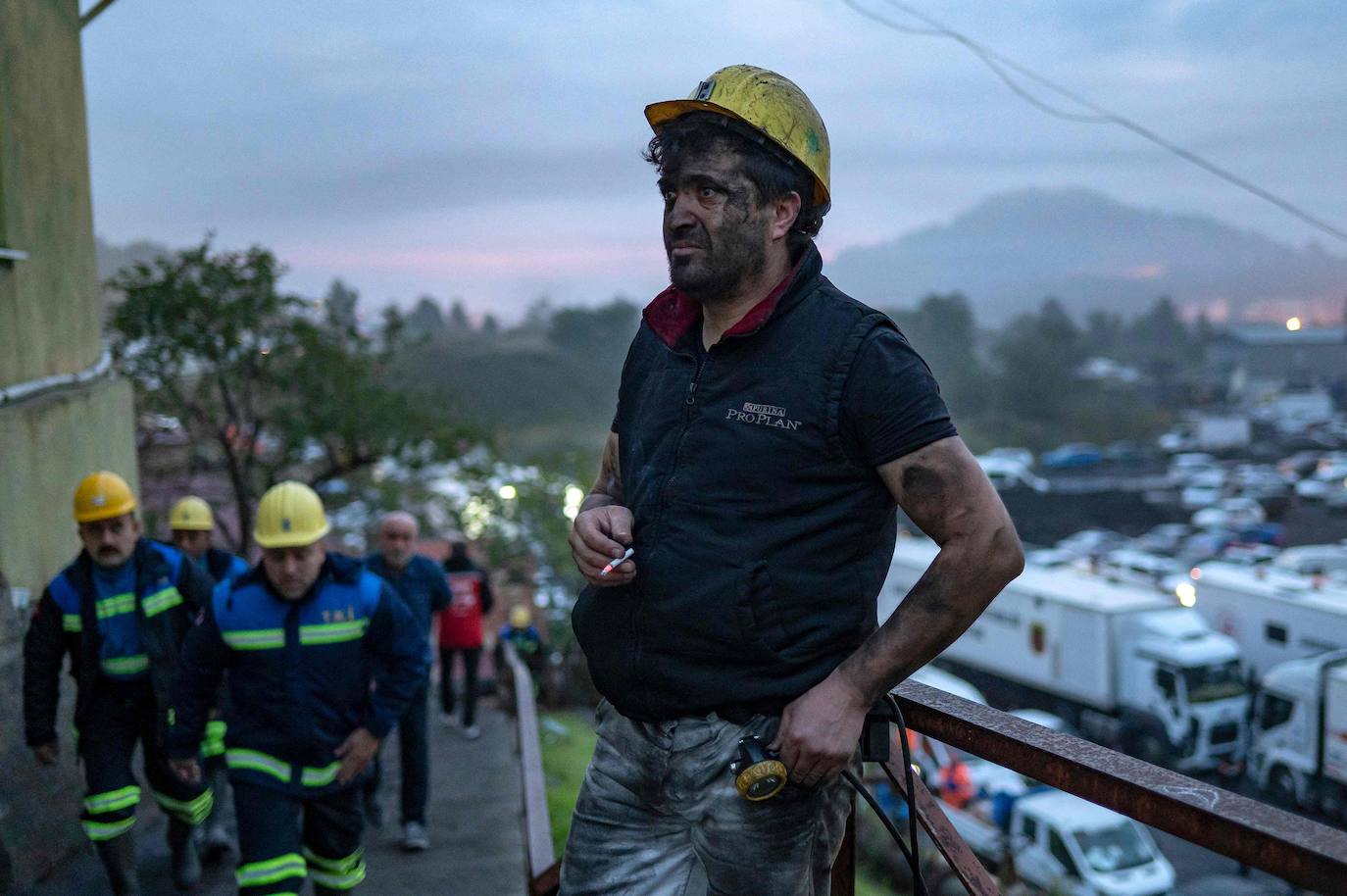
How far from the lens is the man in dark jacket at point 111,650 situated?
16.6 ft

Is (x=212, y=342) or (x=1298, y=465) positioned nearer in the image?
(x=212, y=342)

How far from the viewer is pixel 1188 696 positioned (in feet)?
65.4

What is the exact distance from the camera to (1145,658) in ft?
67.2

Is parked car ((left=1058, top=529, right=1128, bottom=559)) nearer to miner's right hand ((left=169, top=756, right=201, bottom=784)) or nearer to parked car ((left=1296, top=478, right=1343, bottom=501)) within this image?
parked car ((left=1296, top=478, right=1343, bottom=501))

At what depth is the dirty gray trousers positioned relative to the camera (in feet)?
7.36

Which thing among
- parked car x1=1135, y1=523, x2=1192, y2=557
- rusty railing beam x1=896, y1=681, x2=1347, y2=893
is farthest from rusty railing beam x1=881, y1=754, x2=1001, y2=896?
parked car x1=1135, y1=523, x2=1192, y2=557

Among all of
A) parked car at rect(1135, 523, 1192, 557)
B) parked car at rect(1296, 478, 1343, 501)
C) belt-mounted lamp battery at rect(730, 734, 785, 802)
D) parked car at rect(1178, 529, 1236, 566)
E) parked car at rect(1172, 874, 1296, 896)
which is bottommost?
parked car at rect(1172, 874, 1296, 896)

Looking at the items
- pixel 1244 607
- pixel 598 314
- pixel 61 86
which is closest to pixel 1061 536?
pixel 1244 607

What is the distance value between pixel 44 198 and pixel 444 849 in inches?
190

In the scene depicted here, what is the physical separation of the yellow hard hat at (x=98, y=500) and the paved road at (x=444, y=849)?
2.10 meters

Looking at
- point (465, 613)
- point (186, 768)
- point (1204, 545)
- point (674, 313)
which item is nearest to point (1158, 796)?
point (674, 313)

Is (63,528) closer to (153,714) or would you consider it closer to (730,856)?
(153,714)

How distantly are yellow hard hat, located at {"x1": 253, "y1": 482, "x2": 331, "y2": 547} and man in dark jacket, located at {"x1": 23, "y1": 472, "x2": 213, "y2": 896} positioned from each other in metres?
0.99

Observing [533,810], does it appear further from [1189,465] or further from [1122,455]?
[1122,455]
